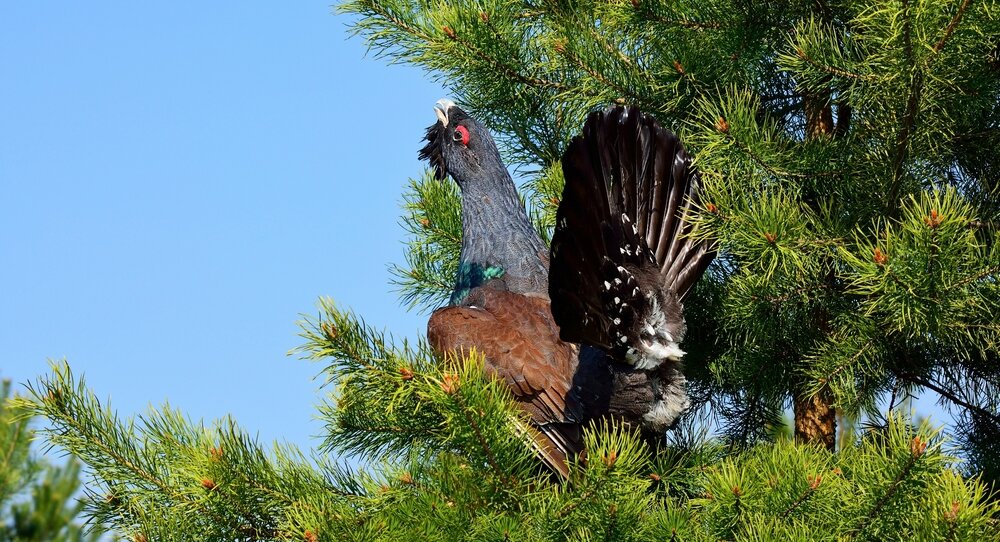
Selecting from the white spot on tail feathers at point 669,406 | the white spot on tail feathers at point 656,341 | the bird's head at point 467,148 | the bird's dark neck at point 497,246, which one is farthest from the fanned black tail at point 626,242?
the bird's head at point 467,148

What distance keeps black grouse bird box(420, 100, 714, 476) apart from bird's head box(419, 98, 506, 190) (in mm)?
868

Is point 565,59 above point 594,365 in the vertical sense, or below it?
above

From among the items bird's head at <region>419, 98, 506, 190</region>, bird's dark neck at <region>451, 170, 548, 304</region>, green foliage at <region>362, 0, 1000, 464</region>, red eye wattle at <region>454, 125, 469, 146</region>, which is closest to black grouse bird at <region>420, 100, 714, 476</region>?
green foliage at <region>362, 0, 1000, 464</region>

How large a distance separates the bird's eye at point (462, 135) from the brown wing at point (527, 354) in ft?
3.17

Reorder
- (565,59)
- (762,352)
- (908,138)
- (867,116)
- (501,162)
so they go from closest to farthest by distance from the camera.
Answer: (908,138)
(867,116)
(762,352)
(565,59)
(501,162)

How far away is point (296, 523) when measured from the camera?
304 centimetres

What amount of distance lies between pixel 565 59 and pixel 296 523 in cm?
210

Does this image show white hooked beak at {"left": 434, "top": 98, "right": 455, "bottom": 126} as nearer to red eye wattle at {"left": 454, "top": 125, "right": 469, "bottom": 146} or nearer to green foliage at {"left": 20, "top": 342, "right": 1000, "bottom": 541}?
red eye wattle at {"left": 454, "top": 125, "right": 469, "bottom": 146}

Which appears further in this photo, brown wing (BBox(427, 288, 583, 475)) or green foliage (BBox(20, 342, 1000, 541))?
brown wing (BBox(427, 288, 583, 475))

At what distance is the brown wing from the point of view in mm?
3885

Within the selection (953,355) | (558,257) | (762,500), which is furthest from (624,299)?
(953,355)

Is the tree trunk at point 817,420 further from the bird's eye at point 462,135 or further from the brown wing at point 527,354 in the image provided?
the bird's eye at point 462,135

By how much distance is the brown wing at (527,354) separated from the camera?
153 inches

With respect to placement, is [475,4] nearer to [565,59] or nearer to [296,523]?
[565,59]
